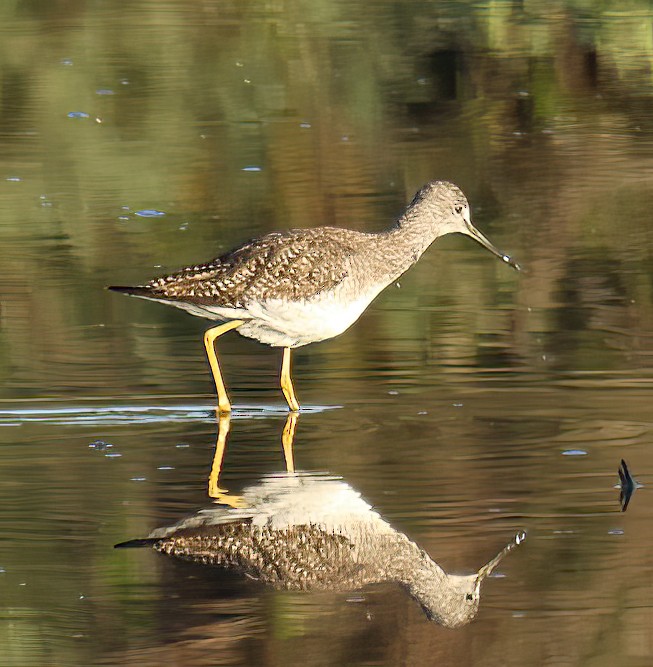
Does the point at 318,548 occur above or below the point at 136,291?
below

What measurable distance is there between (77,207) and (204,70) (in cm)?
562

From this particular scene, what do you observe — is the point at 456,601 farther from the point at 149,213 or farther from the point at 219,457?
the point at 149,213

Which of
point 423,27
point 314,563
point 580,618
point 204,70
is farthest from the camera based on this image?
point 423,27

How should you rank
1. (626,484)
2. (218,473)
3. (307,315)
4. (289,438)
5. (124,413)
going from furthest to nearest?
(307,315)
(124,413)
(289,438)
(218,473)
(626,484)

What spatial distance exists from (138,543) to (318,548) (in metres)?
0.69

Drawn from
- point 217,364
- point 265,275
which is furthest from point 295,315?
point 217,364

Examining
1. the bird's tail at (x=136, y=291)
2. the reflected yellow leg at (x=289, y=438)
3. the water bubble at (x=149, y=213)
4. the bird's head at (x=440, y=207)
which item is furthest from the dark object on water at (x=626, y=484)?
the water bubble at (x=149, y=213)

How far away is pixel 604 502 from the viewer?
23.4ft

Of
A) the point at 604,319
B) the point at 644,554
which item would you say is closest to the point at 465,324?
the point at 604,319

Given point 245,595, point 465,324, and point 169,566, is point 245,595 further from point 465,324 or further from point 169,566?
point 465,324

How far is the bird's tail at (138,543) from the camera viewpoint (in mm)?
6555

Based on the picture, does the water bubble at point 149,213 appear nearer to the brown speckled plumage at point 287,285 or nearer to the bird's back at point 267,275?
the brown speckled plumage at point 287,285

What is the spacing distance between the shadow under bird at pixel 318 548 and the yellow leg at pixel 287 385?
1691 mm

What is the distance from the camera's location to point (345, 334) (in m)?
10.7
